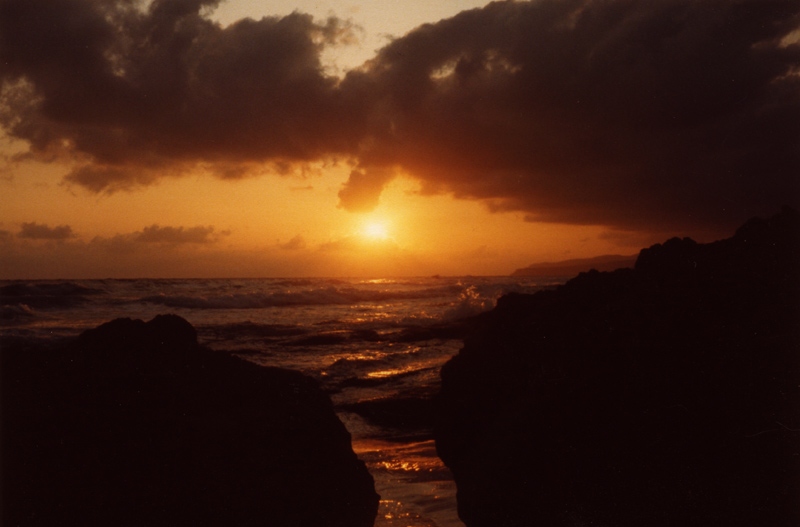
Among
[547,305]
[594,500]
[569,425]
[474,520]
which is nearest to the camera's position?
[594,500]

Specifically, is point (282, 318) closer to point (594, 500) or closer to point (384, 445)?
point (384, 445)

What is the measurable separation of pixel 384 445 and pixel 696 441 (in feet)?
20.7

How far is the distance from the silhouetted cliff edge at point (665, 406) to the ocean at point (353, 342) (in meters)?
1.45

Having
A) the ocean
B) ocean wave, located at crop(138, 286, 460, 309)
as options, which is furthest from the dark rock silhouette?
ocean wave, located at crop(138, 286, 460, 309)

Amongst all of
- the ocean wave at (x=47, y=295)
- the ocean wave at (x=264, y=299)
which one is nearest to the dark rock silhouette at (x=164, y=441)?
the ocean wave at (x=47, y=295)

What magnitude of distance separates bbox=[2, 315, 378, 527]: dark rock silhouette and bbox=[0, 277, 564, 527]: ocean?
124 centimetres

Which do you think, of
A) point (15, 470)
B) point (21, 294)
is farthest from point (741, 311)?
point (21, 294)

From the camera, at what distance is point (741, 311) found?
4949mm

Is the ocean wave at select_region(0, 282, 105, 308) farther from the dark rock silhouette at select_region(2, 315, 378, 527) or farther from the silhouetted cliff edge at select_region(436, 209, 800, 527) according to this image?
the silhouetted cliff edge at select_region(436, 209, 800, 527)

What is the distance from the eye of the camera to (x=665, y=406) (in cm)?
470

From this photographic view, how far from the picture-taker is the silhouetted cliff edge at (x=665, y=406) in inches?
171

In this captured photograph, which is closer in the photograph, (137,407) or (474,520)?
(137,407)

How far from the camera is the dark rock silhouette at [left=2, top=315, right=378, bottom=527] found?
482cm

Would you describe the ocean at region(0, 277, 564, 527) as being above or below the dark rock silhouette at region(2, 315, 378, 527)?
below
